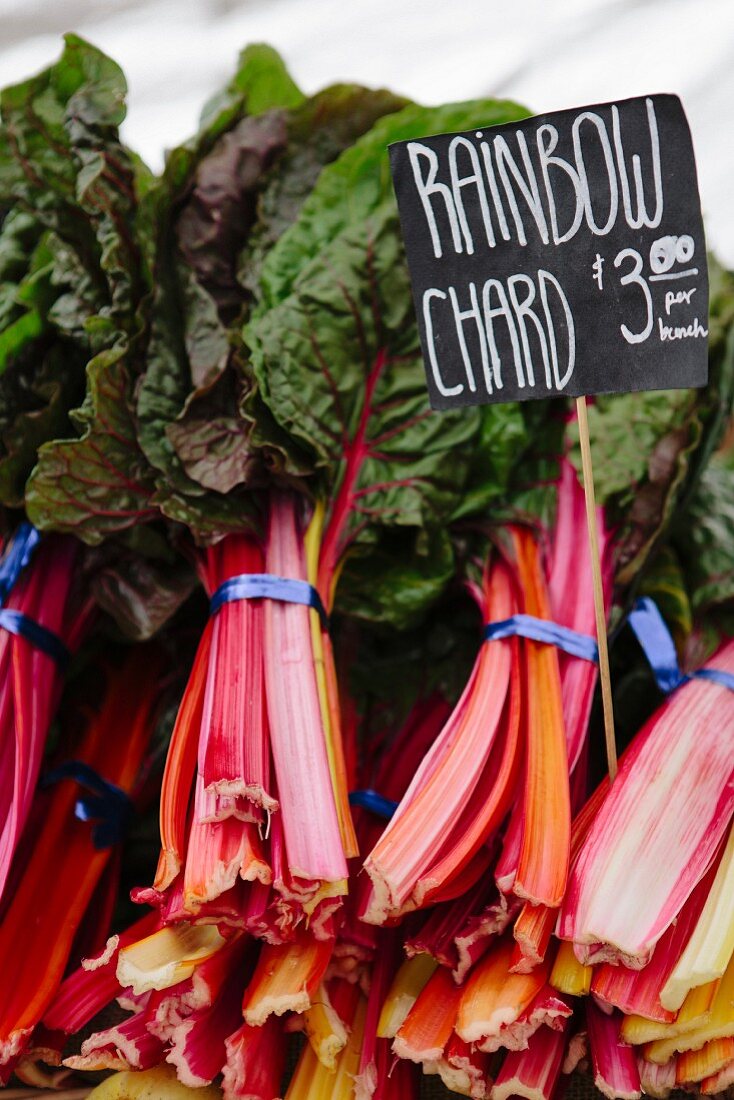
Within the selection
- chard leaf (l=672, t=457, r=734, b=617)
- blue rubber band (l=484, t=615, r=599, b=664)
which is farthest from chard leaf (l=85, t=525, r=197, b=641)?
chard leaf (l=672, t=457, r=734, b=617)

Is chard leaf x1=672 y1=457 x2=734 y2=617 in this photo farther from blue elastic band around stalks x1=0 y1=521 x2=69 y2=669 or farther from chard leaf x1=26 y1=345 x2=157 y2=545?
blue elastic band around stalks x1=0 y1=521 x2=69 y2=669

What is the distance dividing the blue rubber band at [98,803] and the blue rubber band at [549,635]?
0.59 m

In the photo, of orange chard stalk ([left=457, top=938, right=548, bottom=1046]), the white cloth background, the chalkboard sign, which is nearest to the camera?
orange chard stalk ([left=457, top=938, right=548, bottom=1046])

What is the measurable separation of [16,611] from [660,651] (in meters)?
0.94

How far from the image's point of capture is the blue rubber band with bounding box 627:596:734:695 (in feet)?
4.61

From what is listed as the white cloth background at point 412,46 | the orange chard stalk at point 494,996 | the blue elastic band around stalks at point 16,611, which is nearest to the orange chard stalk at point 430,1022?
the orange chard stalk at point 494,996

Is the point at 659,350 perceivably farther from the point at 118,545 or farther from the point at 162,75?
the point at 162,75

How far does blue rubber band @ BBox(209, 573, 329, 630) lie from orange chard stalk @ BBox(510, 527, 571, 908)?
310mm

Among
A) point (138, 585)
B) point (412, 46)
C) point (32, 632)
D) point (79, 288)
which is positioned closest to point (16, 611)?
point (32, 632)

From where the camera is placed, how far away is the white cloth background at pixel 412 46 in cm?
264

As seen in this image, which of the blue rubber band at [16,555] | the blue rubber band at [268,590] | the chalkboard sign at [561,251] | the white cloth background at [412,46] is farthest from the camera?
the white cloth background at [412,46]

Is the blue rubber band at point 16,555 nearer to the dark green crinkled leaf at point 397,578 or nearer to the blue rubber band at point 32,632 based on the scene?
the blue rubber band at point 32,632

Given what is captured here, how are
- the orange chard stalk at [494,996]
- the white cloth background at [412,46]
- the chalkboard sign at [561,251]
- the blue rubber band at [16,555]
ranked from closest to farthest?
1. the orange chard stalk at [494,996]
2. the chalkboard sign at [561,251]
3. the blue rubber band at [16,555]
4. the white cloth background at [412,46]

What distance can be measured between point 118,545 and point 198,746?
0.42m
